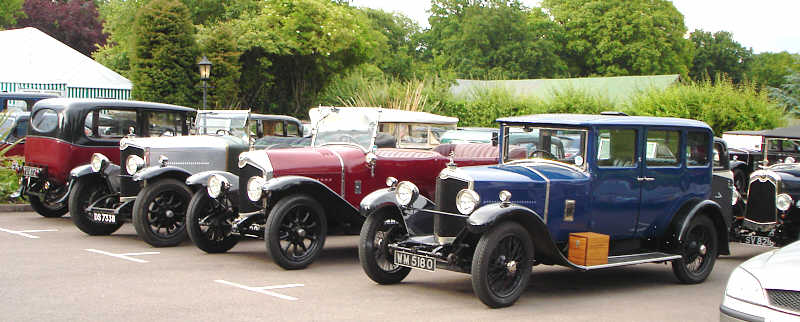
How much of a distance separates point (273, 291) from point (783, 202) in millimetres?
6726

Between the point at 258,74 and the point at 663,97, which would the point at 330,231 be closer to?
the point at 663,97

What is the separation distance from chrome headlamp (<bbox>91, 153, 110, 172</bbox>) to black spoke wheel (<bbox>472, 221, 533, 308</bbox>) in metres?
6.56

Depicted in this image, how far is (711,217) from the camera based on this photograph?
345 inches

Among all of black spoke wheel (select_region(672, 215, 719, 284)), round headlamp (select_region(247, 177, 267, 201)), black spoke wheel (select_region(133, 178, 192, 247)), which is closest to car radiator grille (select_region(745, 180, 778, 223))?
black spoke wheel (select_region(672, 215, 719, 284))

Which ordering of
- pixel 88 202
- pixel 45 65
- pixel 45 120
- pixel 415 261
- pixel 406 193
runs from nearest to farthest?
pixel 415 261
pixel 406 193
pixel 88 202
pixel 45 120
pixel 45 65

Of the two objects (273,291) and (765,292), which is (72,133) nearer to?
(273,291)

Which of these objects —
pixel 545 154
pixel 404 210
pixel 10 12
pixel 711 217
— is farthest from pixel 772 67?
pixel 404 210

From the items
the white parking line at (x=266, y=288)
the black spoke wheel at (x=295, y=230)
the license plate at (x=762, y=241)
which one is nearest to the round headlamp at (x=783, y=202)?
the license plate at (x=762, y=241)

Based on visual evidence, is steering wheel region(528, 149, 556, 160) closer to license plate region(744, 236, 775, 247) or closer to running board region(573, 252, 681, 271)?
A: running board region(573, 252, 681, 271)

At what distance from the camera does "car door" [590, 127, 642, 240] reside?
782cm

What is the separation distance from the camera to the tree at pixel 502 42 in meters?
58.7

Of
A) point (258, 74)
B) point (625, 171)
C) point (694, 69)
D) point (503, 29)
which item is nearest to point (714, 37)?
point (694, 69)

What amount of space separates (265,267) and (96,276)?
1.83 m

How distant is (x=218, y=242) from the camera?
32.2ft
